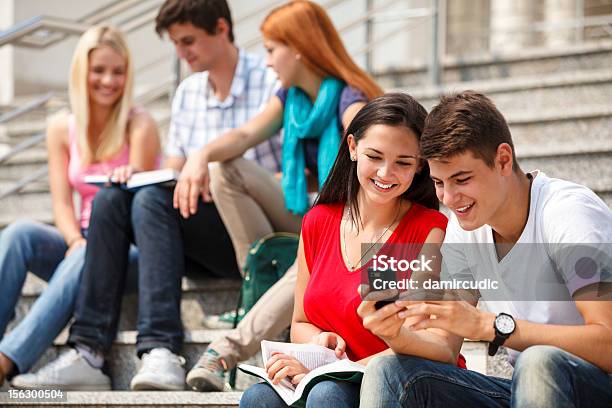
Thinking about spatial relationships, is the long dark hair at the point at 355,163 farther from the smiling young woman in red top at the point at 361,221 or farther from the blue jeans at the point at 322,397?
the blue jeans at the point at 322,397

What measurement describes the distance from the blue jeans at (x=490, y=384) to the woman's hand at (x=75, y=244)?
149 cm

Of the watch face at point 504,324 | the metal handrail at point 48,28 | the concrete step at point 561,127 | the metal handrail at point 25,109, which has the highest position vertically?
the metal handrail at point 48,28

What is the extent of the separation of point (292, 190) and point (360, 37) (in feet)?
11.2

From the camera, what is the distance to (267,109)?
3.28m

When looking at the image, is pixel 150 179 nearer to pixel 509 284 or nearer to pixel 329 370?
pixel 329 370

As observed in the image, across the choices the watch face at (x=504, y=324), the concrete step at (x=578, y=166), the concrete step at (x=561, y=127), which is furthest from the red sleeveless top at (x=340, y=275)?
the concrete step at (x=561, y=127)

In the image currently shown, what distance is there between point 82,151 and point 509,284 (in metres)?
1.84

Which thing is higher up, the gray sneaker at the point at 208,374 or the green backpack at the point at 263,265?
the green backpack at the point at 263,265

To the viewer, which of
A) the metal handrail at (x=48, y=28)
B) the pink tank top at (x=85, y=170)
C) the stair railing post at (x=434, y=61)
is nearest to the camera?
the pink tank top at (x=85, y=170)

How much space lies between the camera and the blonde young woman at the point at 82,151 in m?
3.25

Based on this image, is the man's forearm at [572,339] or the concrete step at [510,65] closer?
the man's forearm at [572,339]

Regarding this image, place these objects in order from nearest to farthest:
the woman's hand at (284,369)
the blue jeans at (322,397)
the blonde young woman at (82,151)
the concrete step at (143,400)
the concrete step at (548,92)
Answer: the blue jeans at (322,397)
the woman's hand at (284,369)
the concrete step at (143,400)
the blonde young woman at (82,151)
the concrete step at (548,92)

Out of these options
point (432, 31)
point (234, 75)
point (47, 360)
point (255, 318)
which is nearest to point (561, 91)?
point (432, 31)

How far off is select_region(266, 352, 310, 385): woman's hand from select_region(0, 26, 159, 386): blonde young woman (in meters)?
1.12
